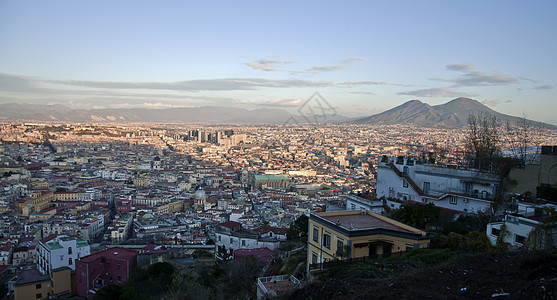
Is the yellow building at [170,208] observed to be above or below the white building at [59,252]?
below

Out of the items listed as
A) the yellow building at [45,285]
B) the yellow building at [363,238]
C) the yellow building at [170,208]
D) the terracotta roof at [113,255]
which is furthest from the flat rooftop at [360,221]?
the yellow building at [170,208]

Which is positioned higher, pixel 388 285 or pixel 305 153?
pixel 388 285

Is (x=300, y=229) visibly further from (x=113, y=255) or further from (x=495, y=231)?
(x=495, y=231)

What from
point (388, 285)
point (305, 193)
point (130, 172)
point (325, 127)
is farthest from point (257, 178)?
point (325, 127)

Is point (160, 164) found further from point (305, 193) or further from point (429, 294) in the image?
point (429, 294)

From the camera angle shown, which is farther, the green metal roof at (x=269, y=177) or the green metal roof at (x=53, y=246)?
the green metal roof at (x=269, y=177)

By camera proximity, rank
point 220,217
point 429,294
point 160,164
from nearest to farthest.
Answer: point 429,294 → point 220,217 → point 160,164

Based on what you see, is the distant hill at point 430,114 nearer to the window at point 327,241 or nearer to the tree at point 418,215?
the tree at point 418,215

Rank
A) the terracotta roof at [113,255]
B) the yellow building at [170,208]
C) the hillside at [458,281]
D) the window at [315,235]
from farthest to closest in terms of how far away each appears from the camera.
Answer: the yellow building at [170,208] < the terracotta roof at [113,255] < the window at [315,235] < the hillside at [458,281]
